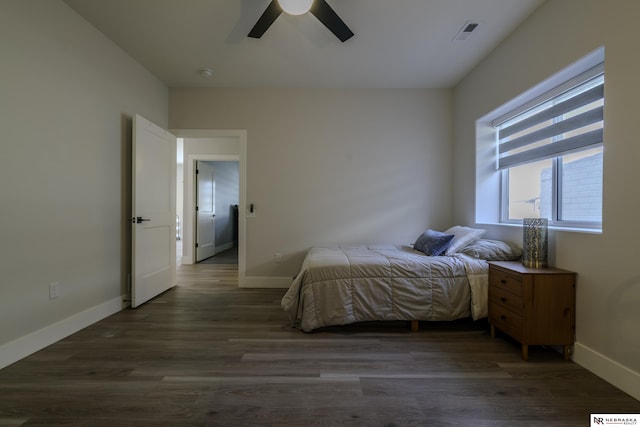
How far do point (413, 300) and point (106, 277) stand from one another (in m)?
2.94

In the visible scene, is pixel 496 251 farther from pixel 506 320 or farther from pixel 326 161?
pixel 326 161

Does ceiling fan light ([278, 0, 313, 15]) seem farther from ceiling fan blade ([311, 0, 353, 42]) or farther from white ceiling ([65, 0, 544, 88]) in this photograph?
white ceiling ([65, 0, 544, 88])

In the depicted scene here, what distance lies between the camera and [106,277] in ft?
8.62

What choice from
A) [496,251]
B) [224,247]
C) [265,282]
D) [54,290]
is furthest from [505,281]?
[224,247]

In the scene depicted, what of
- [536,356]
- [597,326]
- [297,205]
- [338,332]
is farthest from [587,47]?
[297,205]

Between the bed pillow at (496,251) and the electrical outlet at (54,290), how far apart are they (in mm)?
3516

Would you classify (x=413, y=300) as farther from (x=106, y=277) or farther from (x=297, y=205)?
(x=106, y=277)

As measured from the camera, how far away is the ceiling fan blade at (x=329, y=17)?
192cm

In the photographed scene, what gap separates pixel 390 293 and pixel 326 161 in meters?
2.02

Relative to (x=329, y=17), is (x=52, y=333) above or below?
below

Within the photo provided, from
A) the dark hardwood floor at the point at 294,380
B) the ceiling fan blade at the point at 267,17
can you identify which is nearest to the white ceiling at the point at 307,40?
the ceiling fan blade at the point at 267,17

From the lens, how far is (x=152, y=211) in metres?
3.08

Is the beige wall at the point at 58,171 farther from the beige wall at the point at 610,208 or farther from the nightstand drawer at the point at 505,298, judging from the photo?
the beige wall at the point at 610,208

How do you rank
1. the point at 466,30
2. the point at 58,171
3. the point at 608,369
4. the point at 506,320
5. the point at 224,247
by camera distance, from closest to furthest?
the point at 608,369, the point at 506,320, the point at 58,171, the point at 466,30, the point at 224,247
